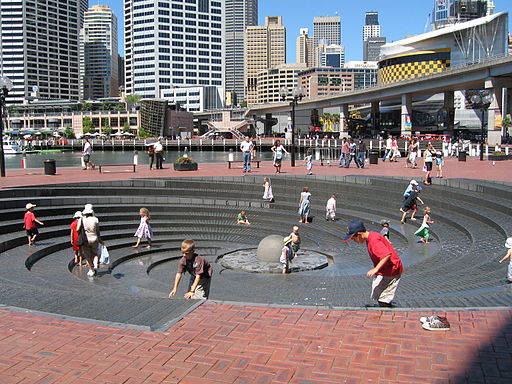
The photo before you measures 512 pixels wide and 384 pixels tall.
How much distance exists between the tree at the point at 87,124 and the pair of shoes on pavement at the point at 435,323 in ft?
496

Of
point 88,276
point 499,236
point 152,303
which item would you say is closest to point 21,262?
point 88,276

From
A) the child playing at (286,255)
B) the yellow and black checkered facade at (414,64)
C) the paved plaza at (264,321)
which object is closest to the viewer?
the paved plaza at (264,321)

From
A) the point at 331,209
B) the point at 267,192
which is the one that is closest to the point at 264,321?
the point at 331,209

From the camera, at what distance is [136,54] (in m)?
191

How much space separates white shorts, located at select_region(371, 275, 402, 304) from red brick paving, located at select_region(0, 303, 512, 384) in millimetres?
377

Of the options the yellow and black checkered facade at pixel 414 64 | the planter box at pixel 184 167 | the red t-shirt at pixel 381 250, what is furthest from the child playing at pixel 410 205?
the yellow and black checkered facade at pixel 414 64

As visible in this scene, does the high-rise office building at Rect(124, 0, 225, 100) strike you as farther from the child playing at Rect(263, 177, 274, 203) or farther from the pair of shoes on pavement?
the pair of shoes on pavement

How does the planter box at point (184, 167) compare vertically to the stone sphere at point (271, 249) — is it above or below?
above

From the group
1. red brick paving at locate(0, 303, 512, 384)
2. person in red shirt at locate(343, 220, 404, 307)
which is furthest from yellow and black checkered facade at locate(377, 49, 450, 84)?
red brick paving at locate(0, 303, 512, 384)

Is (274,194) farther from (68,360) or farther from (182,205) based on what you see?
(68,360)

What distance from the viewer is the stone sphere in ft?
47.9

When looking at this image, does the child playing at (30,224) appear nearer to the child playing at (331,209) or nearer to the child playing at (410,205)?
the child playing at (331,209)

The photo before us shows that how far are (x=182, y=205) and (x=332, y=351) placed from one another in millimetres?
15394

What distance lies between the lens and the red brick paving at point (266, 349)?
5.52 m
